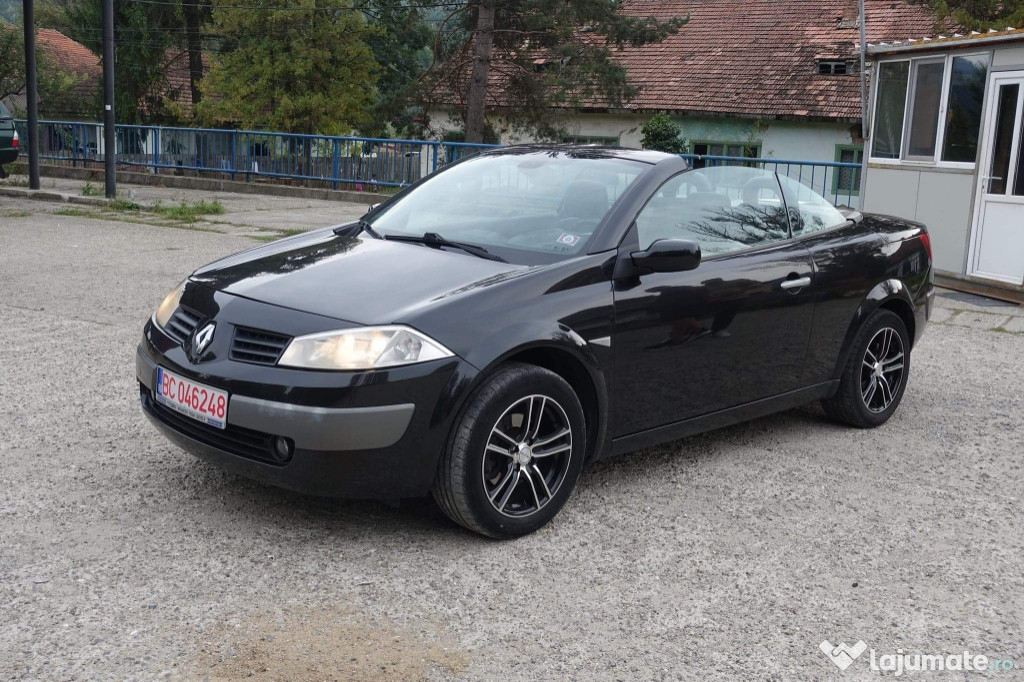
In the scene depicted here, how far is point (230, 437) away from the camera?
3.98 metres

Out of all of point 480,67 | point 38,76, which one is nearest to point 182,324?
point 480,67

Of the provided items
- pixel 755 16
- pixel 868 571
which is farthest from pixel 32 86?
pixel 755 16

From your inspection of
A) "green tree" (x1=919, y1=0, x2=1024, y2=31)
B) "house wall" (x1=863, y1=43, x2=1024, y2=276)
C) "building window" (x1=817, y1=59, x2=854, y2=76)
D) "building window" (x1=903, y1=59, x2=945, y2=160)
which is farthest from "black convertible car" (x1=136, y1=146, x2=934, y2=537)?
"building window" (x1=817, y1=59, x2=854, y2=76)

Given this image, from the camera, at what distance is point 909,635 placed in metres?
3.47

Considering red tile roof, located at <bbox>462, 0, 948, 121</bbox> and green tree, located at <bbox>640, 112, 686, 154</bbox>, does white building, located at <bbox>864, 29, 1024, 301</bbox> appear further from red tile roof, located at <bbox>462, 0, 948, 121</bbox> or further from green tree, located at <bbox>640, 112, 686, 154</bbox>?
red tile roof, located at <bbox>462, 0, 948, 121</bbox>

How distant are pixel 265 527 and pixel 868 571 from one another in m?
2.24

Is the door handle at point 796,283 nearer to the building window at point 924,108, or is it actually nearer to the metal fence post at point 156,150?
the building window at point 924,108

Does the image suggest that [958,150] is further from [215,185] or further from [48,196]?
[215,185]

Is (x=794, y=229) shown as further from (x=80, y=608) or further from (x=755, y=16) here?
(x=755, y=16)

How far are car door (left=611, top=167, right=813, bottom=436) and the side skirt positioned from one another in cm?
4

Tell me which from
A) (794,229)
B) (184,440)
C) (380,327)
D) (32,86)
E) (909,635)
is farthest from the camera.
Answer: (32,86)

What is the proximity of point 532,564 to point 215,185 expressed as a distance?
68.8 feet

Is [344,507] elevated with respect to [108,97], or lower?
lower

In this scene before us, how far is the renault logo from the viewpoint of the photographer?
4.08 meters
